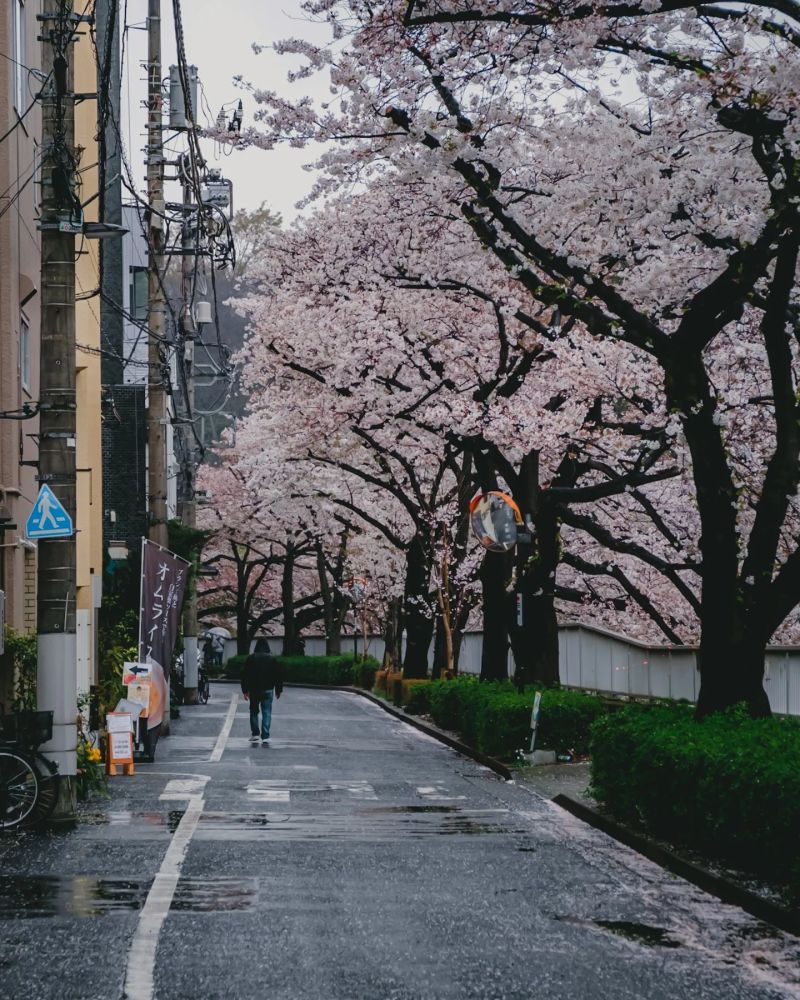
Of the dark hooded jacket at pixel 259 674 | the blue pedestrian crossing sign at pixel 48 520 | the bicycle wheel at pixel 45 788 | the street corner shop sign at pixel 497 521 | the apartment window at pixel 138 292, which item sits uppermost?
the apartment window at pixel 138 292

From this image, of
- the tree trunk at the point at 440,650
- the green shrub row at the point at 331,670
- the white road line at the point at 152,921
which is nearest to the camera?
the white road line at the point at 152,921

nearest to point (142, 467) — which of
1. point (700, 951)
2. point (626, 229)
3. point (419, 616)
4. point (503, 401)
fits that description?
point (419, 616)

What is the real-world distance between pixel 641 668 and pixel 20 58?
1414 cm

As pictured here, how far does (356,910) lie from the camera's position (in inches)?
379

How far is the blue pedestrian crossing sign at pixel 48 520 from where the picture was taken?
14.6 meters

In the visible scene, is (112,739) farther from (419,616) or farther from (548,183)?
(419,616)

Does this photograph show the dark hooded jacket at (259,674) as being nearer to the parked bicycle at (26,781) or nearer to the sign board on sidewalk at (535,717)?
the sign board on sidewalk at (535,717)

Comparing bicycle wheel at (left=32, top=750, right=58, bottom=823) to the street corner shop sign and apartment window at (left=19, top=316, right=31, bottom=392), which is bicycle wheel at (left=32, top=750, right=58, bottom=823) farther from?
the street corner shop sign

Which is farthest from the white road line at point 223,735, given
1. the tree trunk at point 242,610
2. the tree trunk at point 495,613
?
the tree trunk at point 242,610

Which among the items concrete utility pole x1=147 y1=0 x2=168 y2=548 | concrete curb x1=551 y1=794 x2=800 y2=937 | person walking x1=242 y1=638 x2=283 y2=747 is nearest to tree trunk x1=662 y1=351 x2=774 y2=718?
concrete curb x1=551 y1=794 x2=800 y2=937

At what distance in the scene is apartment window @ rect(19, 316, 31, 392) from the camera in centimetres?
2238

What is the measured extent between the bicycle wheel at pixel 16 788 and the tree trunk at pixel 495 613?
1448cm

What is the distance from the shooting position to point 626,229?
18203 mm

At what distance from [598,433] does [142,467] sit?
19398 mm
